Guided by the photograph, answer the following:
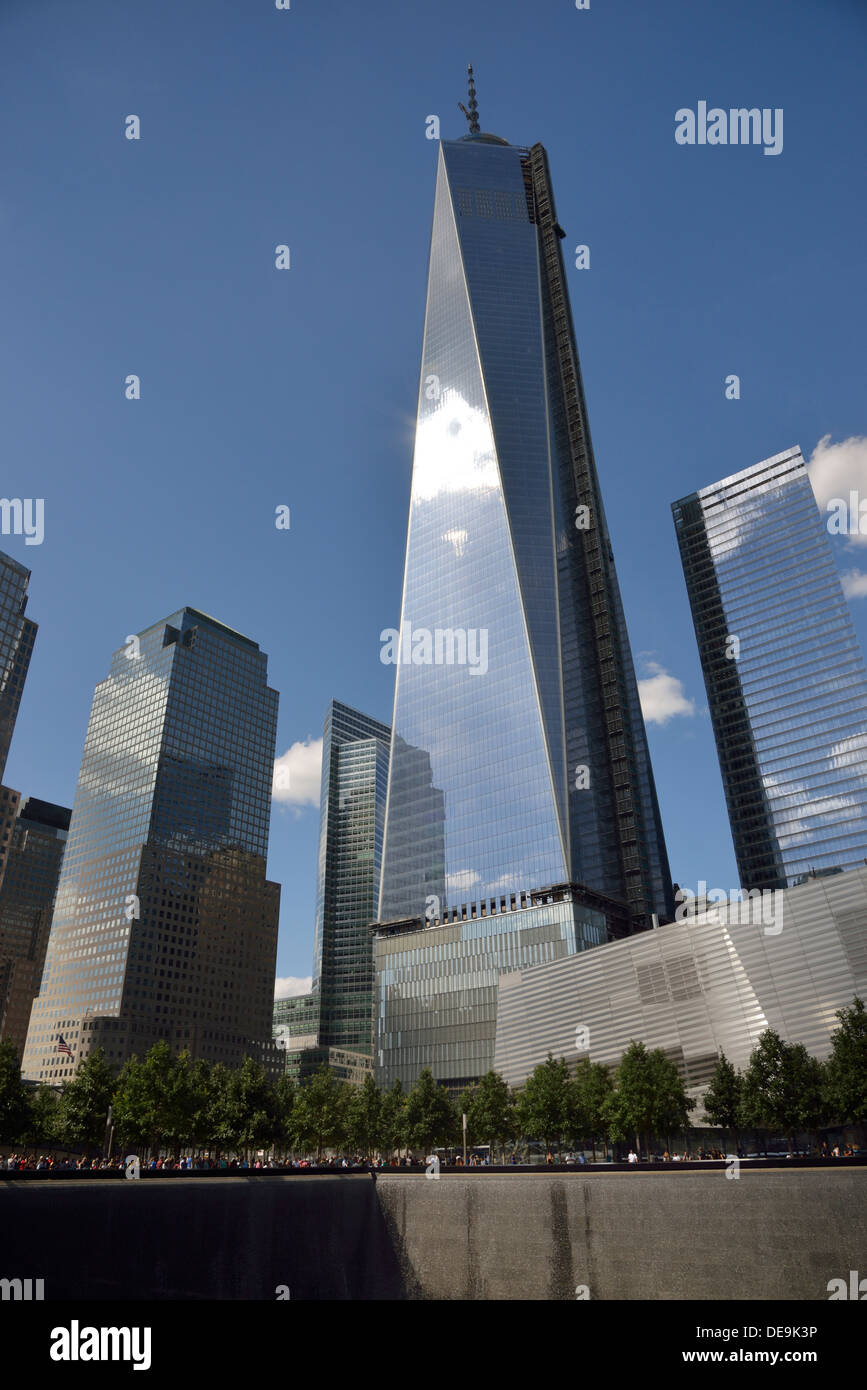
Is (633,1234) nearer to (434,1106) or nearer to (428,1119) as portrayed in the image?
(428,1119)

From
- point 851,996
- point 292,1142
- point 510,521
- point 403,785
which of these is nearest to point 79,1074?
point 292,1142

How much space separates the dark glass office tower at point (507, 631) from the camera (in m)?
139

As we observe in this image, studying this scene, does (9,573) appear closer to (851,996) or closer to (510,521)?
(510,521)

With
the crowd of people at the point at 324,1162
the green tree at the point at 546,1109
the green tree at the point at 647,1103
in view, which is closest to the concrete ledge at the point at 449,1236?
the crowd of people at the point at 324,1162

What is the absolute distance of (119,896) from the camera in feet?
647

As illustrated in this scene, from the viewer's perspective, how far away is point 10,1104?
73.8 m

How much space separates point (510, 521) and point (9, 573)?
98.9 metres

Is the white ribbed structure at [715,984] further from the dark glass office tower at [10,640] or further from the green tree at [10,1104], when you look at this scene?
the dark glass office tower at [10,640]

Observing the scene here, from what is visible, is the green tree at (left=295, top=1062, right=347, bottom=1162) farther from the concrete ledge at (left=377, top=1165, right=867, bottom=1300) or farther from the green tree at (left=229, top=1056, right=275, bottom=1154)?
the concrete ledge at (left=377, top=1165, right=867, bottom=1300)

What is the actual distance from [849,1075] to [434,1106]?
42198 millimetres

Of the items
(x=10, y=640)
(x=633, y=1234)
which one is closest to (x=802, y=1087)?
(x=633, y=1234)

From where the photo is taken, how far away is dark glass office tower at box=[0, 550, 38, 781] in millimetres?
173500

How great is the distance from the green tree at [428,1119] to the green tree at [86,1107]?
28414 mm

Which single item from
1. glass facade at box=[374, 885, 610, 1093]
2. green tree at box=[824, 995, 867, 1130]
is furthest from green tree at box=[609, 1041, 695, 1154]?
glass facade at box=[374, 885, 610, 1093]
